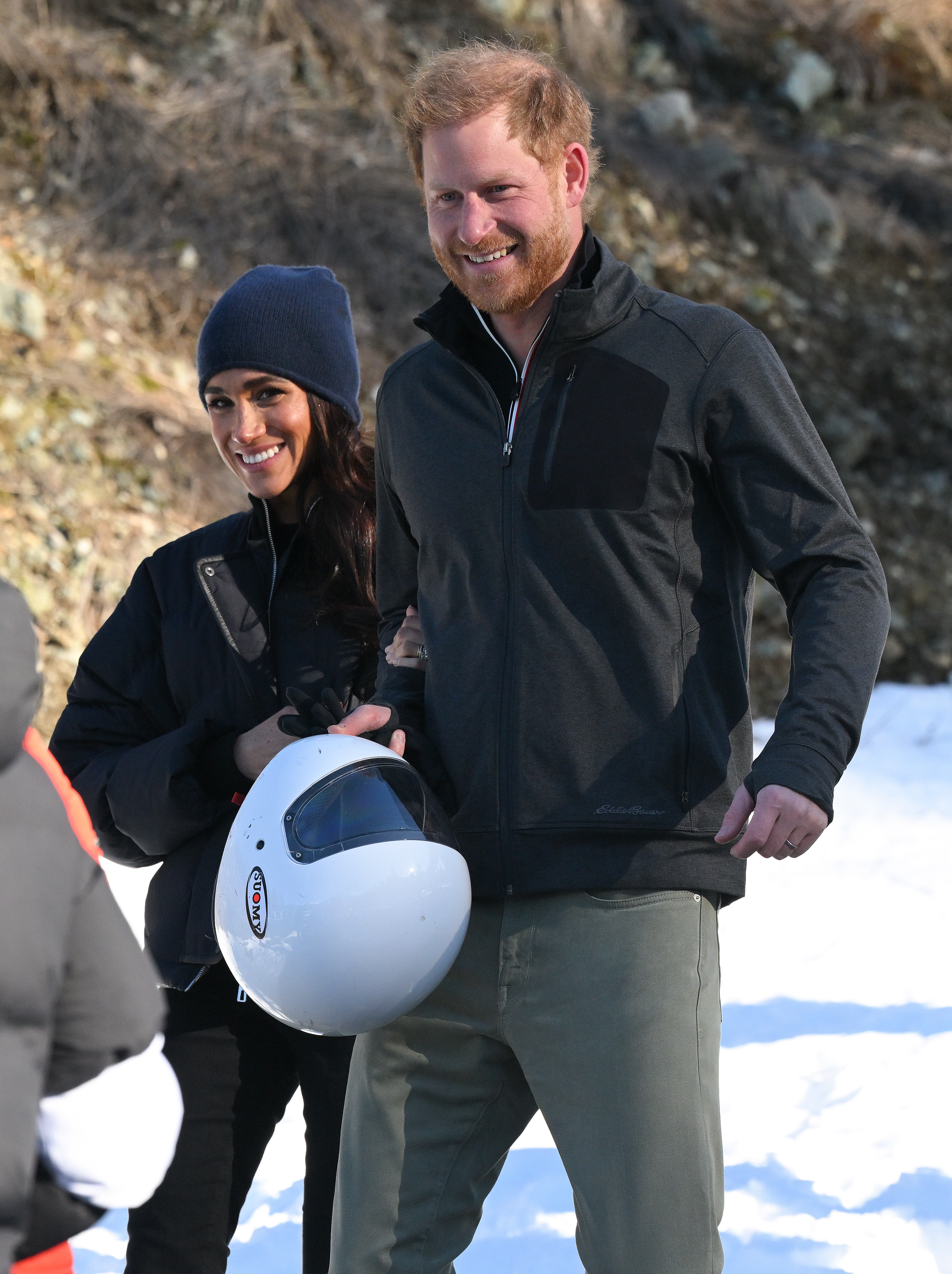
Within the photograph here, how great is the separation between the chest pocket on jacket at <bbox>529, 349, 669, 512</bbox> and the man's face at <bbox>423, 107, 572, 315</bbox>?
164 mm

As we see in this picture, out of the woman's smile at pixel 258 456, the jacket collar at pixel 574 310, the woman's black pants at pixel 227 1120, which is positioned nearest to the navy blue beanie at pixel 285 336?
the woman's smile at pixel 258 456

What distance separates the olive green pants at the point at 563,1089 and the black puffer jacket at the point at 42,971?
848mm

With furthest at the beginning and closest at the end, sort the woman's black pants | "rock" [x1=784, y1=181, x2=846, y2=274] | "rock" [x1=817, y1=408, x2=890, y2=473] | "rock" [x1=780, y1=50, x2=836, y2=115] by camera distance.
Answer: "rock" [x1=780, y1=50, x2=836, y2=115], "rock" [x1=784, y1=181, x2=846, y2=274], "rock" [x1=817, y1=408, x2=890, y2=473], the woman's black pants

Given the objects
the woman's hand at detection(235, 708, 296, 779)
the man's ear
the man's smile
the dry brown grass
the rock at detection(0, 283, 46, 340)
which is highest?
the dry brown grass

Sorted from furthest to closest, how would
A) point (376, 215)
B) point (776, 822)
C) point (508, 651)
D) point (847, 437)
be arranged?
point (847, 437)
point (376, 215)
point (508, 651)
point (776, 822)

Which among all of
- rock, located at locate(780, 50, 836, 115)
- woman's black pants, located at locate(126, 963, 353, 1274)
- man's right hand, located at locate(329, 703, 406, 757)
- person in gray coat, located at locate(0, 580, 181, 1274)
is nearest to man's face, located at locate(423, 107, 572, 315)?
man's right hand, located at locate(329, 703, 406, 757)

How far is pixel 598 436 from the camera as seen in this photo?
83.1 inches

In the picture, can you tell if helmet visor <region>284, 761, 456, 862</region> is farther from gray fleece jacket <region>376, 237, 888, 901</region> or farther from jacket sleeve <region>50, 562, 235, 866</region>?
jacket sleeve <region>50, 562, 235, 866</region>

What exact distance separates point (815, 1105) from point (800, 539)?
111 inches

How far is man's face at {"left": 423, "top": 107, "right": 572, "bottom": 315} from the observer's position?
2.14 meters

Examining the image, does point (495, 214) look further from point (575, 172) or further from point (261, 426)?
point (261, 426)

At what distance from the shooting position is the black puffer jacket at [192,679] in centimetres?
254

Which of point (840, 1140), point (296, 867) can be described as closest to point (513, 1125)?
point (296, 867)

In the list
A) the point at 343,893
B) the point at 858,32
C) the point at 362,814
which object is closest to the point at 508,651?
→ the point at 362,814
